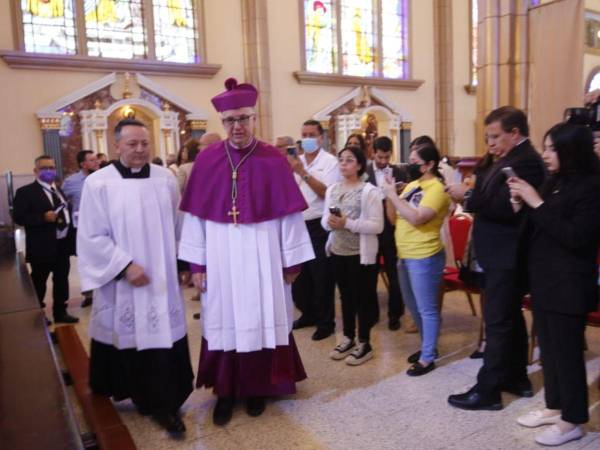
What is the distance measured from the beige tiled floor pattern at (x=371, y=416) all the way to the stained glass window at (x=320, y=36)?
10.9 meters

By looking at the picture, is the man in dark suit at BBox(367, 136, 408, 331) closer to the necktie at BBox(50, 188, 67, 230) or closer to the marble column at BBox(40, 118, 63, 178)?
the necktie at BBox(50, 188, 67, 230)

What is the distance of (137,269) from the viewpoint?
8.58ft

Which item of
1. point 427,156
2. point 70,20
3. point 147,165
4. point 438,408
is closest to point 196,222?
point 147,165

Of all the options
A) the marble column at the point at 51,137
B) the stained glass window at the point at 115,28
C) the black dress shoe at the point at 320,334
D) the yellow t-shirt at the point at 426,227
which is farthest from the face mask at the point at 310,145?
the stained glass window at the point at 115,28

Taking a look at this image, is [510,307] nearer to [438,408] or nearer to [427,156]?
[438,408]

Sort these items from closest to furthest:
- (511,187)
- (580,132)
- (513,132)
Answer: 1. (580,132)
2. (511,187)
3. (513,132)

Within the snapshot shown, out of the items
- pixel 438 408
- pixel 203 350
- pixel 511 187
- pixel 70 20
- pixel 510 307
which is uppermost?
pixel 70 20

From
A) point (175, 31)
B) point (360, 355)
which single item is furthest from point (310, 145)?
point (175, 31)

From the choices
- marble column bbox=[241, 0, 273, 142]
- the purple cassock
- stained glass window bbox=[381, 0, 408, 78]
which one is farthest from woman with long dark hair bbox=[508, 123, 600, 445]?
stained glass window bbox=[381, 0, 408, 78]

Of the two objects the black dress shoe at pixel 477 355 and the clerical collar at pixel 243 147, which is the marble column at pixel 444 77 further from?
the clerical collar at pixel 243 147

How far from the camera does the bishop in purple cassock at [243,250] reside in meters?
2.76

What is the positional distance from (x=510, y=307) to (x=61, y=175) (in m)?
9.67

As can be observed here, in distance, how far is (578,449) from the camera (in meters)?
2.41

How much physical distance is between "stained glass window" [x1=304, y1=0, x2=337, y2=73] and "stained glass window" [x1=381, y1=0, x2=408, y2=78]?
5.73 ft
